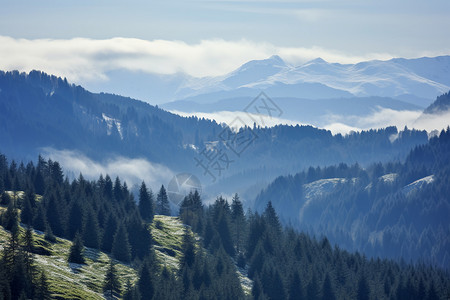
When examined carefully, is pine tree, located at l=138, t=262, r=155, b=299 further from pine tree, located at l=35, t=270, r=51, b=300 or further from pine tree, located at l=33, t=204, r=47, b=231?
pine tree, located at l=33, t=204, r=47, b=231

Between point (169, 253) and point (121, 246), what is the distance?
56.3 ft

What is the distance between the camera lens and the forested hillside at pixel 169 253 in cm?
11919

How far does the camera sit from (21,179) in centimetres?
17462

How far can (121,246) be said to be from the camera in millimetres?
140000

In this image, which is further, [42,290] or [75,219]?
[75,219]

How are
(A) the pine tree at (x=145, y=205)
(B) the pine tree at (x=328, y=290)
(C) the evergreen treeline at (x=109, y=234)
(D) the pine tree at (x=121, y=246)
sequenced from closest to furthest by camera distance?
(C) the evergreen treeline at (x=109, y=234), (D) the pine tree at (x=121, y=246), (B) the pine tree at (x=328, y=290), (A) the pine tree at (x=145, y=205)

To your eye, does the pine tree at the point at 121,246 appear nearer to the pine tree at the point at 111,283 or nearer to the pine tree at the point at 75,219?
the pine tree at the point at 75,219

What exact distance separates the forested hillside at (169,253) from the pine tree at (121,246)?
195mm

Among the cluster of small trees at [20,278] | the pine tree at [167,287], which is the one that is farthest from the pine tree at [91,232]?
the cluster of small trees at [20,278]

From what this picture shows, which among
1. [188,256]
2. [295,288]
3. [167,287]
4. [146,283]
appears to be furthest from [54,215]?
[295,288]

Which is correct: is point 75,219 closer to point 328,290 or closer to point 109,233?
point 109,233

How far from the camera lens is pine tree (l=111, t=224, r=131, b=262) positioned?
139m

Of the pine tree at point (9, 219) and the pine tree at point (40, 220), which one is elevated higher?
the pine tree at point (9, 219)

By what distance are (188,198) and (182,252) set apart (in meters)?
39.7
